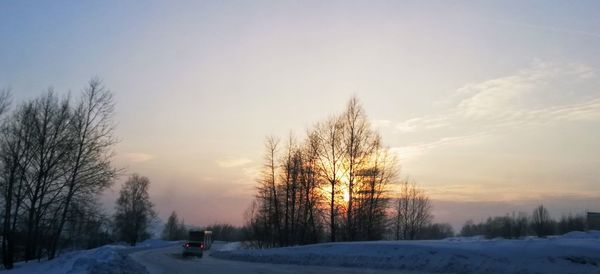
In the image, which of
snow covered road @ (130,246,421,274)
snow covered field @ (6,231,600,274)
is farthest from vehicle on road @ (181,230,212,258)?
snow covered field @ (6,231,600,274)

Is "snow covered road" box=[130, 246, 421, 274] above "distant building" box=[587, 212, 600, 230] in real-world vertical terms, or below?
below

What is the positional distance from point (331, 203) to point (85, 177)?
21413mm

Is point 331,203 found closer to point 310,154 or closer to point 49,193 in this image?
point 310,154

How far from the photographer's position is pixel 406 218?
97750mm

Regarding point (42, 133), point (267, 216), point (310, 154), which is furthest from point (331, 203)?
point (42, 133)

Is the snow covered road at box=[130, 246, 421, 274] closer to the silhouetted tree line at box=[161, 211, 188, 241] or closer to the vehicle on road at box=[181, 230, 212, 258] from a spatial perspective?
the vehicle on road at box=[181, 230, 212, 258]

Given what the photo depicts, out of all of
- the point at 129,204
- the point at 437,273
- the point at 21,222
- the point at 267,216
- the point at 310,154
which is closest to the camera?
the point at 437,273

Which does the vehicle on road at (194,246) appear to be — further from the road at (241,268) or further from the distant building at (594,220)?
the distant building at (594,220)

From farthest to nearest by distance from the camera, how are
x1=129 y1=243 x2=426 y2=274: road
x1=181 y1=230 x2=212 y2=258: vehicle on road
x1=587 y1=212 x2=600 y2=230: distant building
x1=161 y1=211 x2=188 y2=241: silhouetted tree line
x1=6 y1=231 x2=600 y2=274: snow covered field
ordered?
x1=161 y1=211 x2=188 y2=241: silhouetted tree line → x1=587 y1=212 x2=600 y2=230: distant building → x1=181 y1=230 x2=212 y2=258: vehicle on road → x1=129 y1=243 x2=426 y2=274: road → x1=6 y1=231 x2=600 y2=274: snow covered field

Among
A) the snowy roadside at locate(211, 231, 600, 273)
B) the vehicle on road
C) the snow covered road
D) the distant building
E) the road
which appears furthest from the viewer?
the distant building

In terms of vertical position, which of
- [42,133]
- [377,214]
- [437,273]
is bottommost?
[437,273]

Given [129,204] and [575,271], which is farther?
[129,204]

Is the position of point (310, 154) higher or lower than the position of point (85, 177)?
higher

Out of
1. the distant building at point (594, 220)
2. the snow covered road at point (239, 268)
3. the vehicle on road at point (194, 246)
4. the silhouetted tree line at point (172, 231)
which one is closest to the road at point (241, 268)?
the snow covered road at point (239, 268)
